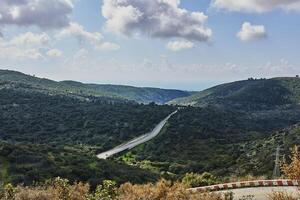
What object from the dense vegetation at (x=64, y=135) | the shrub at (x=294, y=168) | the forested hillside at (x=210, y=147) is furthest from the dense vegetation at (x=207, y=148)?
the shrub at (x=294, y=168)

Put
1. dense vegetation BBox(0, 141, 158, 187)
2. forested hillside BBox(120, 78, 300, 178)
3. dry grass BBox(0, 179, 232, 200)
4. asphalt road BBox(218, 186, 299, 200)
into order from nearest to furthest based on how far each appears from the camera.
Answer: dry grass BBox(0, 179, 232, 200) → asphalt road BBox(218, 186, 299, 200) → dense vegetation BBox(0, 141, 158, 187) → forested hillside BBox(120, 78, 300, 178)

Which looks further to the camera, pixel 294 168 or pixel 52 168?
pixel 52 168

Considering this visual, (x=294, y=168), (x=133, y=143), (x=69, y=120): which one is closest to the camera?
(x=294, y=168)

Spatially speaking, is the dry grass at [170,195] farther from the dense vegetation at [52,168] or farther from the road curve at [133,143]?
the road curve at [133,143]

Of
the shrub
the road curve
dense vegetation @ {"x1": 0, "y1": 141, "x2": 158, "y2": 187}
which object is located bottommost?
the road curve

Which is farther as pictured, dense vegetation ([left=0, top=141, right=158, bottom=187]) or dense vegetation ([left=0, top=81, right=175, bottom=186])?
dense vegetation ([left=0, top=81, right=175, bottom=186])

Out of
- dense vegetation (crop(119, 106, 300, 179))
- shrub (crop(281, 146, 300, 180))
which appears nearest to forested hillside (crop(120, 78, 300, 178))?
dense vegetation (crop(119, 106, 300, 179))

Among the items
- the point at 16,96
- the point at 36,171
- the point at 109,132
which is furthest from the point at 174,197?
the point at 16,96

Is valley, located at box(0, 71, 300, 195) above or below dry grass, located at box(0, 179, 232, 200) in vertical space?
below

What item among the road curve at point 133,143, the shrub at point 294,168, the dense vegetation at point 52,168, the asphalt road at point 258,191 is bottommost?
the road curve at point 133,143

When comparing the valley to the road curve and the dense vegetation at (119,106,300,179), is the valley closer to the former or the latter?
the road curve

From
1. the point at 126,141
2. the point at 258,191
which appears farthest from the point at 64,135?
the point at 258,191

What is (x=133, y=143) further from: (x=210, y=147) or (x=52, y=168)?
(x=52, y=168)
